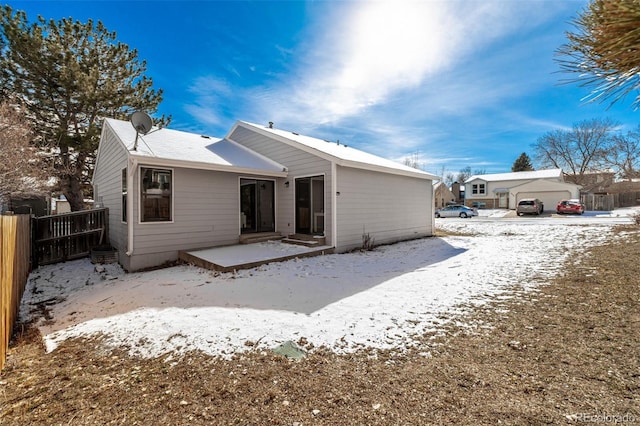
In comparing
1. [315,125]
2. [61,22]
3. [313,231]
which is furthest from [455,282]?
[61,22]

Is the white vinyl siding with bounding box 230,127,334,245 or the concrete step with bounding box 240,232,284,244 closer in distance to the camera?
the white vinyl siding with bounding box 230,127,334,245

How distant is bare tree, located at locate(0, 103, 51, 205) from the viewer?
9.19 metres

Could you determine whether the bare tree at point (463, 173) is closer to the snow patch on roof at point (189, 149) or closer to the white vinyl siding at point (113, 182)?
the snow patch on roof at point (189, 149)

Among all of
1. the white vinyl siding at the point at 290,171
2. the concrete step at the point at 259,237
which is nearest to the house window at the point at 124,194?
the concrete step at the point at 259,237

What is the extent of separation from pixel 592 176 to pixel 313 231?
42877mm

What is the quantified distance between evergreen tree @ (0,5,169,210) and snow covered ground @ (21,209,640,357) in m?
8.97

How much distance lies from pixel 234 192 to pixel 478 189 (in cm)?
3706

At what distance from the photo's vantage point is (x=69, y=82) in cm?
1295

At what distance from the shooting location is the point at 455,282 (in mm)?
5129

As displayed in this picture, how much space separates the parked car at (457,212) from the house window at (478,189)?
44.8 feet

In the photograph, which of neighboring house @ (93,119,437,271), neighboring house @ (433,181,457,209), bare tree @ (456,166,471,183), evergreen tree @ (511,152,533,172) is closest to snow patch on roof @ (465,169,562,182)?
neighboring house @ (433,181,457,209)

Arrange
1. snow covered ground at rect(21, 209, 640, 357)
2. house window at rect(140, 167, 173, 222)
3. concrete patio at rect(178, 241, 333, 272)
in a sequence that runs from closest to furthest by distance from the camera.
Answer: snow covered ground at rect(21, 209, 640, 357) → concrete patio at rect(178, 241, 333, 272) → house window at rect(140, 167, 173, 222)

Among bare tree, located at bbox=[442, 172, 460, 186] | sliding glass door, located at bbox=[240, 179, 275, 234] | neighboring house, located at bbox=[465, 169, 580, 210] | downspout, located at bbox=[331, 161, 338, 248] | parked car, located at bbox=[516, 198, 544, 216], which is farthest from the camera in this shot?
bare tree, located at bbox=[442, 172, 460, 186]

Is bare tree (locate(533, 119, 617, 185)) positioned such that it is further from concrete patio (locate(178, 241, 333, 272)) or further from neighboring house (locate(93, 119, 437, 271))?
concrete patio (locate(178, 241, 333, 272))
